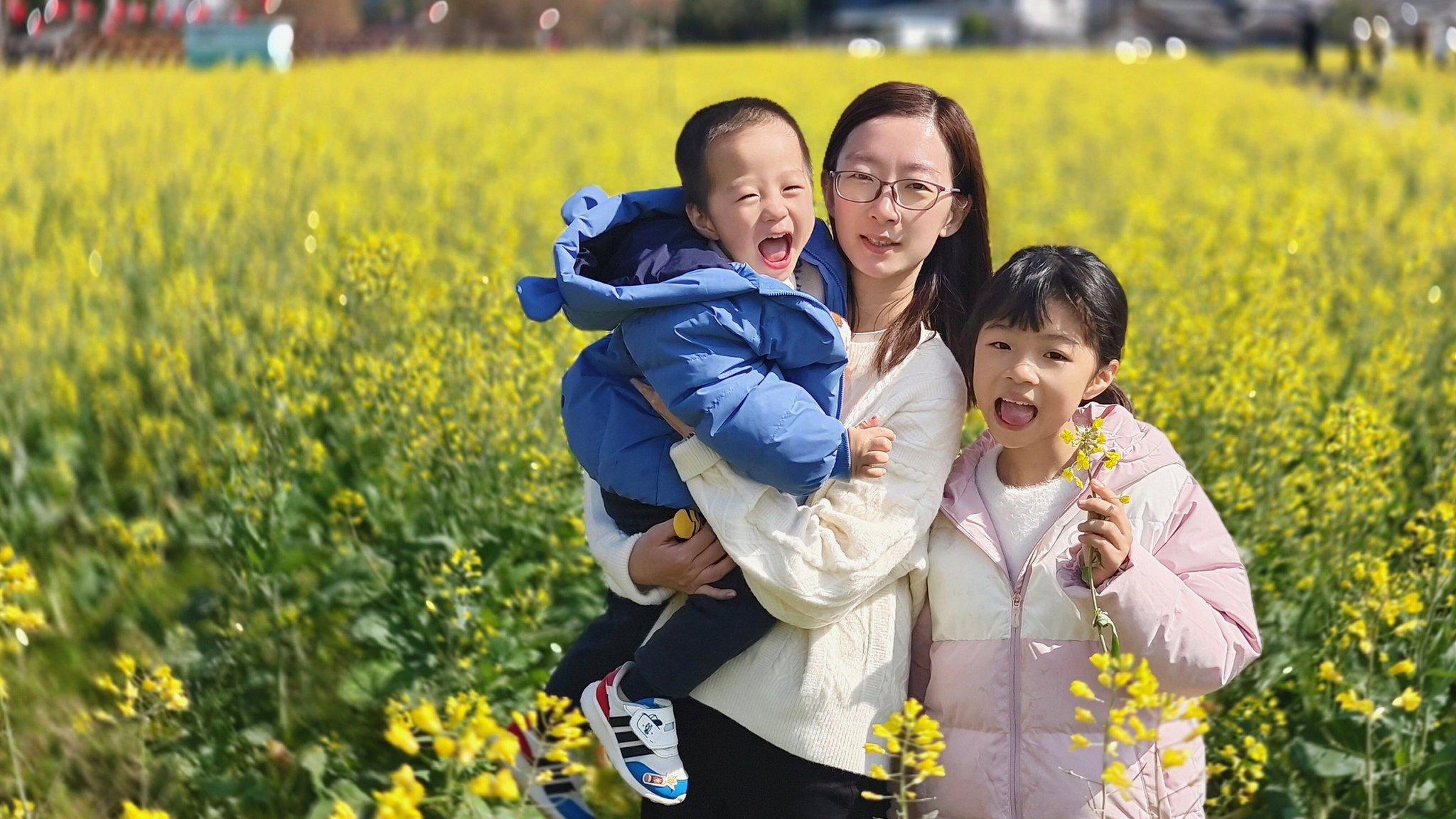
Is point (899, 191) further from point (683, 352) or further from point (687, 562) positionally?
point (687, 562)

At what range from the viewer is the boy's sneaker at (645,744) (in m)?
2.11

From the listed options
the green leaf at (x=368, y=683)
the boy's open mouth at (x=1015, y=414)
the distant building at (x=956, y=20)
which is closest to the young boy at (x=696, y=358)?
the boy's open mouth at (x=1015, y=414)

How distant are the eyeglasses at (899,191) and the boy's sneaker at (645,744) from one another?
0.80 m

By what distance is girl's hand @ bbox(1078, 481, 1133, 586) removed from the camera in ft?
6.09

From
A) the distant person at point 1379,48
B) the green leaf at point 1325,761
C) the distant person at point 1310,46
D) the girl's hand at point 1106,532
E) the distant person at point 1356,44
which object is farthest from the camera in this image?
the distant person at point 1310,46

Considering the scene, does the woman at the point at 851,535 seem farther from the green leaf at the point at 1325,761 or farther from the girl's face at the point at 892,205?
the green leaf at the point at 1325,761

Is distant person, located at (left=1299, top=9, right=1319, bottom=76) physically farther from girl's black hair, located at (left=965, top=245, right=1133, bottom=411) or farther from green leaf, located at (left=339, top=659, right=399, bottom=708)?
girl's black hair, located at (left=965, top=245, right=1133, bottom=411)

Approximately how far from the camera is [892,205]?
82.7 inches

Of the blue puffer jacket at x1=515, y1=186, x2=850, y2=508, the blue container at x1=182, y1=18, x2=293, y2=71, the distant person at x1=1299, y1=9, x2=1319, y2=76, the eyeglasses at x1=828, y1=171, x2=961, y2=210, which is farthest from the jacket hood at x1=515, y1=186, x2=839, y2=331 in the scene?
the distant person at x1=1299, y1=9, x2=1319, y2=76

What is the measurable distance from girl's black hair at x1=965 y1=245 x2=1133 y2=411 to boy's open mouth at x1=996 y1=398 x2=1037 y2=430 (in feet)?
0.34

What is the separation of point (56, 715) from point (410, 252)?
136cm

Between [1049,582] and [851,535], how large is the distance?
0.29 meters

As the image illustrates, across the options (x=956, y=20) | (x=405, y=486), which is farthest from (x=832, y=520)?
(x=956, y=20)

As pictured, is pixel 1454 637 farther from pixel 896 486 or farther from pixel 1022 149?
pixel 1022 149
